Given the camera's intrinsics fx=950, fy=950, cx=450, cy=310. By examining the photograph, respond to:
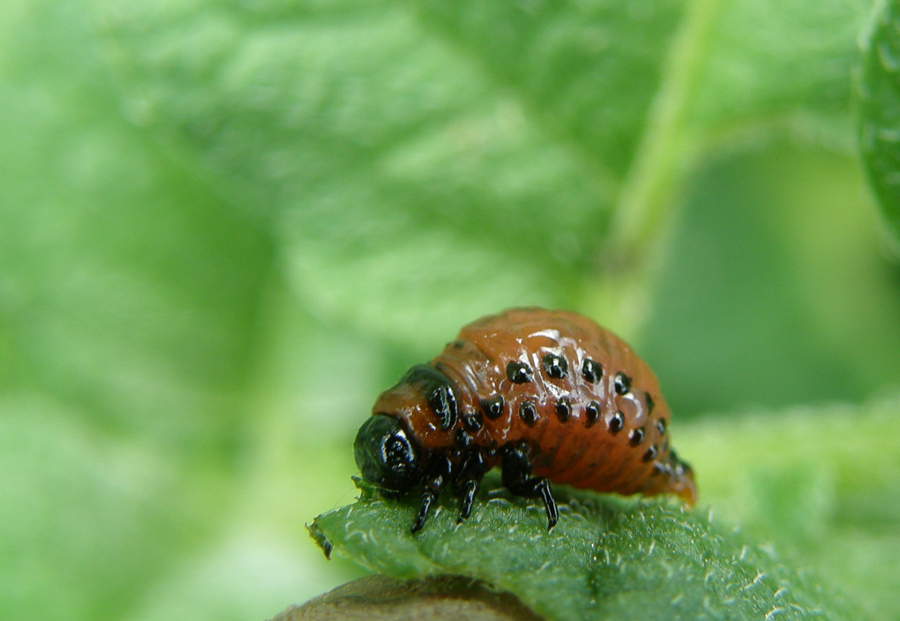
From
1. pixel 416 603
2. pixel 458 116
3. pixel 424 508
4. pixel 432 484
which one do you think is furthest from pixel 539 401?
pixel 458 116

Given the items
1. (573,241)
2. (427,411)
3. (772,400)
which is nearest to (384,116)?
(573,241)

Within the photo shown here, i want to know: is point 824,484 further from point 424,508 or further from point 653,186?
point 424,508

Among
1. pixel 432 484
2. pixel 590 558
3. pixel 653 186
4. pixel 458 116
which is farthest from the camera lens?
pixel 653 186

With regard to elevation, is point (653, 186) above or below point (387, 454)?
above

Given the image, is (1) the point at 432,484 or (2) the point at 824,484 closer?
(1) the point at 432,484

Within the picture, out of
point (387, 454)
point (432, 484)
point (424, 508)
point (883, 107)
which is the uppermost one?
point (883, 107)

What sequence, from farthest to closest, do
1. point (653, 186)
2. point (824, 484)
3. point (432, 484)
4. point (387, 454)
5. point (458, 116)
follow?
point (653, 186) → point (458, 116) → point (824, 484) → point (387, 454) → point (432, 484)

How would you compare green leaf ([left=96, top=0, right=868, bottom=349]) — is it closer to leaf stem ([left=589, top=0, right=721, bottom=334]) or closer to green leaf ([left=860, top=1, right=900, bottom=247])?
leaf stem ([left=589, top=0, right=721, bottom=334])
